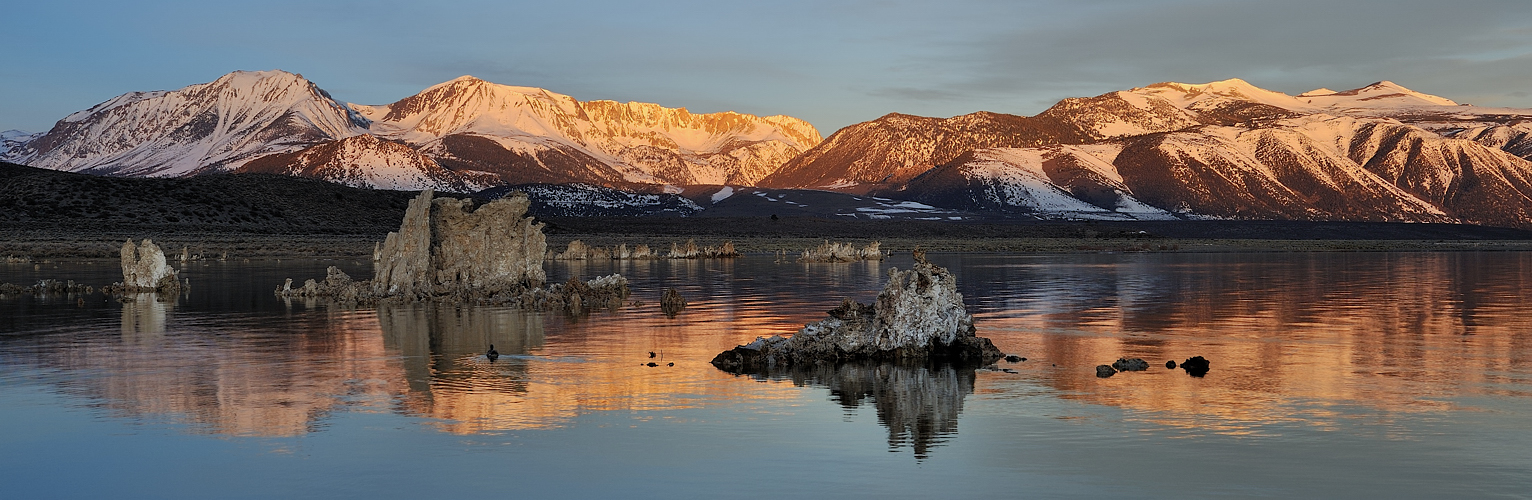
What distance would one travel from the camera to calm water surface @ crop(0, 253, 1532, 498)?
12.7 meters

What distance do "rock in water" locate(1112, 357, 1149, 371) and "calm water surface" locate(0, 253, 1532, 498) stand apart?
566 mm

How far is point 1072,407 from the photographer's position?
17016mm

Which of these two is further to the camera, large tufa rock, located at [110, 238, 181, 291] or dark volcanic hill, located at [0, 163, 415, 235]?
dark volcanic hill, located at [0, 163, 415, 235]

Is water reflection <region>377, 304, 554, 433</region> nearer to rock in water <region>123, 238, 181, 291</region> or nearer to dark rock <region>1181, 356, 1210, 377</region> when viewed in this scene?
dark rock <region>1181, 356, 1210, 377</region>

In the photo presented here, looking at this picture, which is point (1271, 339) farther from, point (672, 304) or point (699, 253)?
point (699, 253)

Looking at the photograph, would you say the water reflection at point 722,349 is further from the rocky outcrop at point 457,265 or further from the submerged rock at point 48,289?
the submerged rock at point 48,289

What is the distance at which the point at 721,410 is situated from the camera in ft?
55.3

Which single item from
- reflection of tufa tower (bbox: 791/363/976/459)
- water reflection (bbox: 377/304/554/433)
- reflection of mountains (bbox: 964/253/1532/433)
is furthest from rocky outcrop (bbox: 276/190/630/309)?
reflection of tufa tower (bbox: 791/363/976/459)

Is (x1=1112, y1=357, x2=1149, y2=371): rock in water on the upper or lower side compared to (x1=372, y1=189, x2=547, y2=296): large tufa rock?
lower

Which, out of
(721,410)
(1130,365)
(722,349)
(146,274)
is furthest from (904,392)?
(146,274)

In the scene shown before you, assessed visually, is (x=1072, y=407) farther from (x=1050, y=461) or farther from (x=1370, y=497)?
(x=1370, y=497)

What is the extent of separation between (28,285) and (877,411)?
3712 centimetres

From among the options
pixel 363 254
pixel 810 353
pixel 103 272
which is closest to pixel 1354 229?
pixel 363 254

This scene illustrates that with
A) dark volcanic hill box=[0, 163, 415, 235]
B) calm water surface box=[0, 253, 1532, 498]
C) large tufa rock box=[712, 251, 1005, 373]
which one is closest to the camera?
calm water surface box=[0, 253, 1532, 498]
